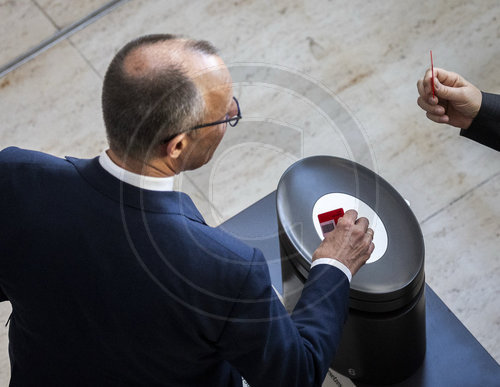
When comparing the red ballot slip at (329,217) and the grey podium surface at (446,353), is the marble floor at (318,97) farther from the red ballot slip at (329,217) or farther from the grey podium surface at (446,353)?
the red ballot slip at (329,217)

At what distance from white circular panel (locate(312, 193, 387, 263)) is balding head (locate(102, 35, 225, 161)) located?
1.48 feet

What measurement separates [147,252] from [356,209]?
0.56 meters

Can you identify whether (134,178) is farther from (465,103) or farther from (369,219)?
(465,103)

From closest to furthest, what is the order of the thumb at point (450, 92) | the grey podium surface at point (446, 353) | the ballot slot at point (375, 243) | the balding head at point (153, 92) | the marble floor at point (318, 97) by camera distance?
the balding head at point (153, 92), the ballot slot at point (375, 243), the thumb at point (450, 92), the grey podium surface at point (446, 353), the marble floor at point (318, 97)

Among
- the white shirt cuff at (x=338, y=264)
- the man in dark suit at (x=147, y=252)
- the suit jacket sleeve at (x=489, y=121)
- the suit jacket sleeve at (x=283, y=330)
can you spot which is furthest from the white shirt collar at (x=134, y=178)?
the suit jacket sleeve at (x=489, y=121)

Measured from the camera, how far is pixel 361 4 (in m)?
2.67

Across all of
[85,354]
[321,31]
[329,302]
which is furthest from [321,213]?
[321,31]

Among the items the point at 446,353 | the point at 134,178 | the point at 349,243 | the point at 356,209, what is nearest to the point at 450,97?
the point at 356,209

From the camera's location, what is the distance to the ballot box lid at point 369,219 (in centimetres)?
137

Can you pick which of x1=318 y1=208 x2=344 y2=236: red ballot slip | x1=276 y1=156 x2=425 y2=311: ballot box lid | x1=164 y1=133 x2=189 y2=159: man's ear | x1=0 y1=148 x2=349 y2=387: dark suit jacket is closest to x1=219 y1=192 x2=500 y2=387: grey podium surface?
x1=276 y1=156 x2=425 y2=311: ballot box lid

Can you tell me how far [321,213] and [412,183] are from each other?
0.91m

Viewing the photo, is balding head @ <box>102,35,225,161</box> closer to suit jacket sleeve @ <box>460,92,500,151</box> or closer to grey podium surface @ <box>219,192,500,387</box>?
suit jacket sleeve @ <box>460,92,500,151</box>

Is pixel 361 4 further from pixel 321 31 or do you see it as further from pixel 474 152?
pixel 474 152

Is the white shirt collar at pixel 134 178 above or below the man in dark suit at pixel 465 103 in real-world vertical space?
above
